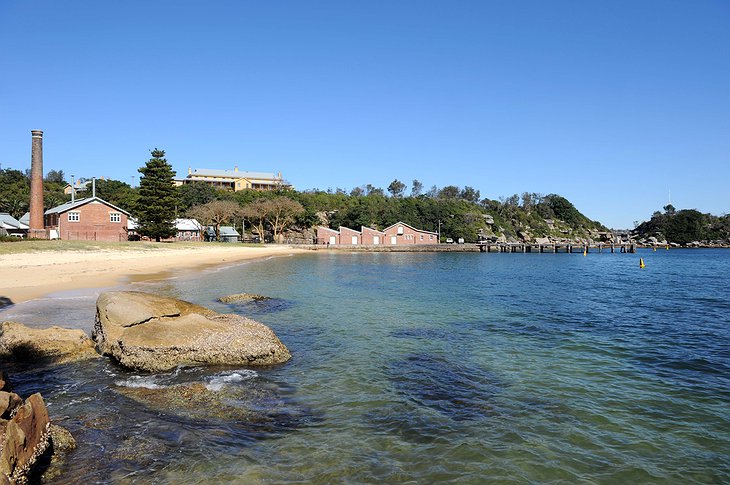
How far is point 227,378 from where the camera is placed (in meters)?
9.84

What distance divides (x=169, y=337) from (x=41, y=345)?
3.34m

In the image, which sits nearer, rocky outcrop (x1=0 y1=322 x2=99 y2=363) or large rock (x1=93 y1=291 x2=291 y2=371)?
large rock (x1=93 y1=291 x2=291 y2=371)

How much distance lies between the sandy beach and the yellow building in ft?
293

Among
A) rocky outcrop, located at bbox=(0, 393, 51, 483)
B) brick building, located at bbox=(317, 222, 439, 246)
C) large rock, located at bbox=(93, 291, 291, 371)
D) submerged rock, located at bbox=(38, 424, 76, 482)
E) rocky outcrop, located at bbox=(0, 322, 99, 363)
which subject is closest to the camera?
rocky outcrop, located at bbox=(0, 393, 51, 483)

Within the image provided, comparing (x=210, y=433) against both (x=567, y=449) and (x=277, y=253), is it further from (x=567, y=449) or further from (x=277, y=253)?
(x=277, y=253)

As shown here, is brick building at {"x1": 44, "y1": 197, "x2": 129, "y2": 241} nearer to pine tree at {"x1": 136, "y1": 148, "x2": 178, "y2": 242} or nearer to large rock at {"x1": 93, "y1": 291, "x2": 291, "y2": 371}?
pine tree at {"x1": 136, "y1": 148, "x2": 178, "y2": 242}

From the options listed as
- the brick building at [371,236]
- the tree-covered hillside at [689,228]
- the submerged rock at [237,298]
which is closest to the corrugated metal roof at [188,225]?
the brick building at [371,236]

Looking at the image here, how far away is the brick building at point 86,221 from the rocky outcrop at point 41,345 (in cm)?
5470

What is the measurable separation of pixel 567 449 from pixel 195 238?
85085 mm

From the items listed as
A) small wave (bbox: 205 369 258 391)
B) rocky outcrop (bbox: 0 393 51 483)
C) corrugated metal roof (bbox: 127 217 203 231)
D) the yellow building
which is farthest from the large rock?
the yellow building

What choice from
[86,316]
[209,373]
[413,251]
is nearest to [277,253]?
[413,251]

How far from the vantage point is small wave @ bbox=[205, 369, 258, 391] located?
9.34 m

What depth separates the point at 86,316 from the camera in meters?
15.7

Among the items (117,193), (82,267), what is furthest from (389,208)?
(82,267)
